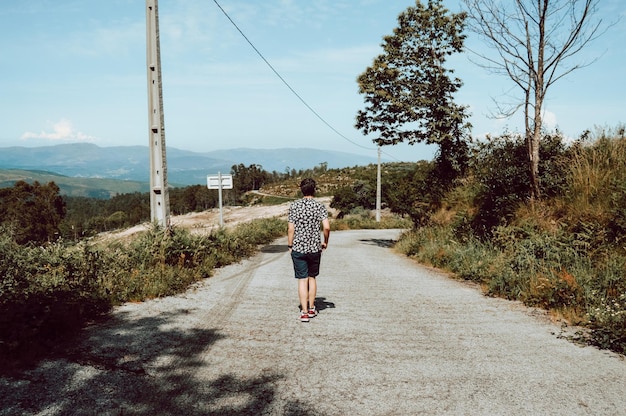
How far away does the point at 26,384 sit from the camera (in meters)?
3.74

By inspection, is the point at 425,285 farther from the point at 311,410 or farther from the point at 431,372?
the point at 311,410

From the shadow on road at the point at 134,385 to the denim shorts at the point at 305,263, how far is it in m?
1.75

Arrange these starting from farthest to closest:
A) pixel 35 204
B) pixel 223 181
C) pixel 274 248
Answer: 1. pixel 35 204
2. pixel 223 181
3. pixel 274 248

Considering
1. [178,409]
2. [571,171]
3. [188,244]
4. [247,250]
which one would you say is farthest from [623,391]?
[247,250]

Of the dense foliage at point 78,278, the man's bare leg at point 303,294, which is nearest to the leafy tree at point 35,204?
the dense foliage at point 78,278

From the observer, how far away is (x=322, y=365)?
441 centimetres

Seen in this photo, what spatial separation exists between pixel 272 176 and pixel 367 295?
135609 mm

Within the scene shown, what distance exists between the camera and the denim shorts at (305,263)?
19.8 feet

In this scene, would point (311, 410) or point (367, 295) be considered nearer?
point (311, 410)

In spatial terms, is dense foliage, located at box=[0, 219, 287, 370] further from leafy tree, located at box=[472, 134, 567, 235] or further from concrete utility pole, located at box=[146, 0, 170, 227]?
leafy tree, located at box=[472, 134, 567, 235]

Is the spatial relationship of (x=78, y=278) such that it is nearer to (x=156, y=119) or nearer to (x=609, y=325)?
(x=156, y=119)

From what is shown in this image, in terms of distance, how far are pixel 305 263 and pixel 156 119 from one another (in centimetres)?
547

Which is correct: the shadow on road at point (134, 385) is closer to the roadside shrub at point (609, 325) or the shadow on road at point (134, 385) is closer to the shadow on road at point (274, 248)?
the roadside shrub at point (609, 325)

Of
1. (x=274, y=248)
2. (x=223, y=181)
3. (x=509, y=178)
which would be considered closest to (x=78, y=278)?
(x=274, y=248)
